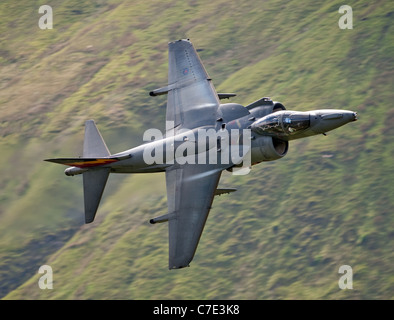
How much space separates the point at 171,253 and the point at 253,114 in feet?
30.4

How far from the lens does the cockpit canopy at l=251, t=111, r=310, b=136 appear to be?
44188 mm

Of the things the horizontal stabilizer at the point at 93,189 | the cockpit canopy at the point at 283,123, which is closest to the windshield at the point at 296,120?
the cockpit canopy at the point at 283,123

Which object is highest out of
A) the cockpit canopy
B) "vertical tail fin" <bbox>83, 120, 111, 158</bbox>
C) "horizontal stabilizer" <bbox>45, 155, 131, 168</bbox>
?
the cockpit canopy

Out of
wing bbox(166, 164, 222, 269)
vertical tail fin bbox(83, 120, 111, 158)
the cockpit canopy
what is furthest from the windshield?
vertical tail fin bbox(83, 120, 111, 158)

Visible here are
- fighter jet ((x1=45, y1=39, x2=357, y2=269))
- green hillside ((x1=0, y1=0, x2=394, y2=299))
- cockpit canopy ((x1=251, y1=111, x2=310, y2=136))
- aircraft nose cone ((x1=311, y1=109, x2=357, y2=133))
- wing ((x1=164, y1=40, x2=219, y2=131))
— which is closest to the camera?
aircraft nose cone ((x1=311, y1=109, x2=357, y2=133))

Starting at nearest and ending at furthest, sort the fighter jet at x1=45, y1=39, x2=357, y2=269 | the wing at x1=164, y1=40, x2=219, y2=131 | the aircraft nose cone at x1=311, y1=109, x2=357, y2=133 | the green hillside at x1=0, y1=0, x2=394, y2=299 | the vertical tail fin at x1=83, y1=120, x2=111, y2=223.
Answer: the aircraft nose cone at x1=311, y1=109, x2=357, y2=133, the fighter jet at x1=45, y1=39, x2=357, y2=269, the vertical tail fin at x1=83, y1=120, x2=111, y2=223, the wing at x1=164, y1=40, x2=219, y2=131, the green hillside at x1=0, y1=0, x2=394, y2=299

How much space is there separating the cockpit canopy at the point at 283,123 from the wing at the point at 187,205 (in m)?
3.80

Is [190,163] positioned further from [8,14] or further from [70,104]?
[8,14]

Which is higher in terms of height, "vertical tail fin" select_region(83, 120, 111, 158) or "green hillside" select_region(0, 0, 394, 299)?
"vertical tail fin" select_region(83, 120, 111, 158)

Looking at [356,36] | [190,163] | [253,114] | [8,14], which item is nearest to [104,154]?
[190,163]

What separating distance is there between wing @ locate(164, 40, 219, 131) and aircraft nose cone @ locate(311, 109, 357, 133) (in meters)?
6.31

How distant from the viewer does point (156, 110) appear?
79.7 metres

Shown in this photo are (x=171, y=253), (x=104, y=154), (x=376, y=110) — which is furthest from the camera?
(x=376, y=110)

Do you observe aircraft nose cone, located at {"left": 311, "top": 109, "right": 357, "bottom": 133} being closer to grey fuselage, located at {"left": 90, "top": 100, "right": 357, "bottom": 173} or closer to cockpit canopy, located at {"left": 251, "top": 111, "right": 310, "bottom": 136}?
grey fuselage, located at {"left": 90, "top": 100, "right": 357, "bottom": 173}
